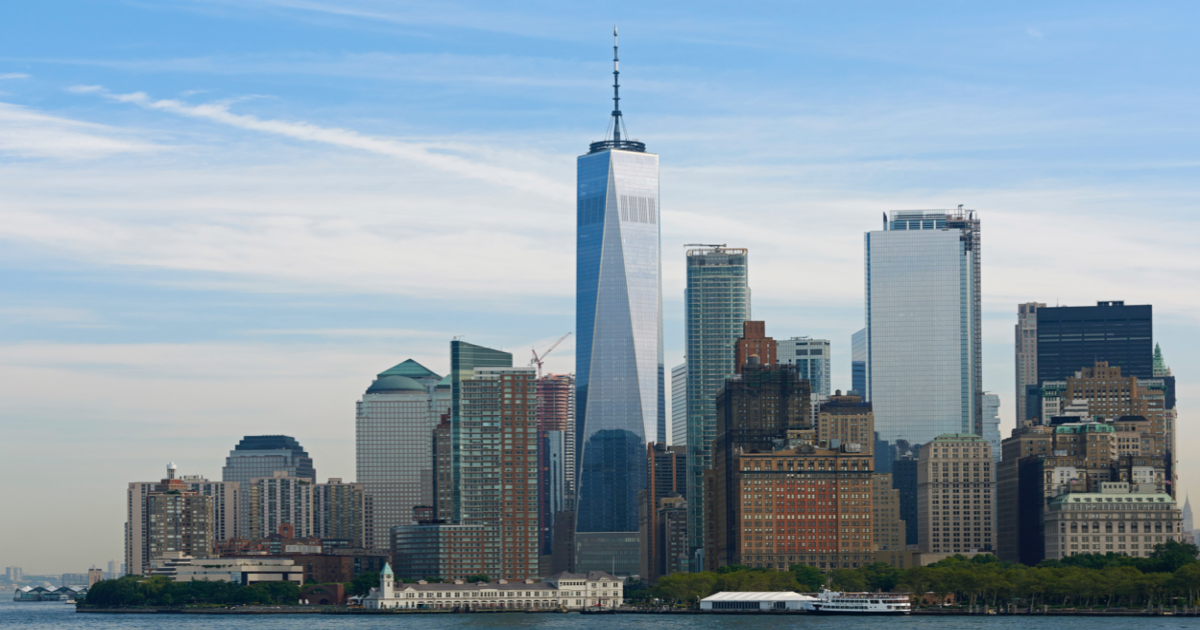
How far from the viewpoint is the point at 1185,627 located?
199 metres

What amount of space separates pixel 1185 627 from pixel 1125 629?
21.3 feet

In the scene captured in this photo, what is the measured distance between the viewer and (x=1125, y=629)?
199875 mm
